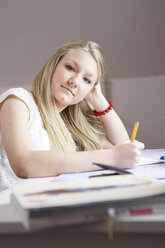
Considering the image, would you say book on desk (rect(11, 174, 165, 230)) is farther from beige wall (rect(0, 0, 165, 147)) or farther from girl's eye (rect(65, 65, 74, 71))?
beige wall (rect(0, 0, 165, 147))

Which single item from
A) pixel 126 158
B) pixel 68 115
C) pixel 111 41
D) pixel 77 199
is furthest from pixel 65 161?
pixel 111 41

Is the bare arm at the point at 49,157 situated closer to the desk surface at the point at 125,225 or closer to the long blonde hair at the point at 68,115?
the long blonde hair at the point at 68,115

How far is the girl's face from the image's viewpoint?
1312mm

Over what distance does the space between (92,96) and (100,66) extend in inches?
8.6

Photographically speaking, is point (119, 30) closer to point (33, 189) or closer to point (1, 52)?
point (1, 52)

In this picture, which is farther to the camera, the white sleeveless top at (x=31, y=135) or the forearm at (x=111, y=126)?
the forearm at (x=111, y=126)

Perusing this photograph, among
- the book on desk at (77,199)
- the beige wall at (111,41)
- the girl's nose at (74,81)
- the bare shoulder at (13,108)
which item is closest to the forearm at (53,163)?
the bare shoulder at (13,108)

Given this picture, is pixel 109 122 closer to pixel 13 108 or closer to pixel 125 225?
pixel 13 108

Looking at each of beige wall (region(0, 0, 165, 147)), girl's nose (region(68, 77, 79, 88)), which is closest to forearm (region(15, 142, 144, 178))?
girl's nose (region(68, 77, 79, 88))

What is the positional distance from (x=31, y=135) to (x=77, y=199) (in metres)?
0.81

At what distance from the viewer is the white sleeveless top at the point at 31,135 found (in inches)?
46.4

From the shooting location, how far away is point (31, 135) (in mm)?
1220

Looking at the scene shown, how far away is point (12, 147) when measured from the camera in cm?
93

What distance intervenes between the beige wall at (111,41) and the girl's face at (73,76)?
37.7 inches
